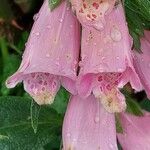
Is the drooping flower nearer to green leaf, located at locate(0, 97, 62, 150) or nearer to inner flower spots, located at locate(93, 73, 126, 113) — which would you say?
inner flower spots, located at locate(93, 73, 126, 113)

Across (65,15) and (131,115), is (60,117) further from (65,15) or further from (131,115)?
(65,15)

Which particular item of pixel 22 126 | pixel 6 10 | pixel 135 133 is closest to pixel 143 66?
pixel 135 133

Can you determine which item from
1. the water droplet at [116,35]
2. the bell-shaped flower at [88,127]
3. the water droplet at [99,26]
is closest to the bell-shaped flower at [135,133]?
the bell-shaped flower at [88,127]

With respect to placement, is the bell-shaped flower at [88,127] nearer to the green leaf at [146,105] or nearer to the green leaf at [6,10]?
the green leaf at [146,105]

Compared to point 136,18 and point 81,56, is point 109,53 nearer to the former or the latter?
point 81,56

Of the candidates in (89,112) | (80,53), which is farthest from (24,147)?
(80,53)

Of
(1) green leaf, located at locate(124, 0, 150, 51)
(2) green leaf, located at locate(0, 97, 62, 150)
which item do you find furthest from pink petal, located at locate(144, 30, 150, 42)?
(2) green leaf, located at locate(0, 97, 62, 150)
